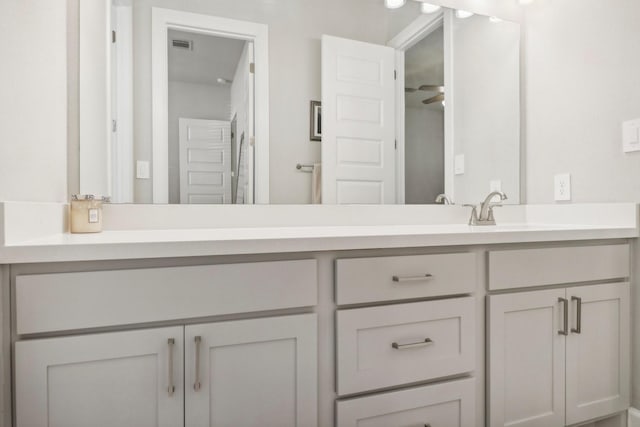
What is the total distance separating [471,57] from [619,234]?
3.33ft

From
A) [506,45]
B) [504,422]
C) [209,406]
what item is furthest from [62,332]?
[506,45]

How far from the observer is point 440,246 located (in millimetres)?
1146

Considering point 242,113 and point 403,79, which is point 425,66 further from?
point 242,113

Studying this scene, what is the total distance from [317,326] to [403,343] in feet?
0.86

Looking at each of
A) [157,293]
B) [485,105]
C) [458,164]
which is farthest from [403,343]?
[485,105]

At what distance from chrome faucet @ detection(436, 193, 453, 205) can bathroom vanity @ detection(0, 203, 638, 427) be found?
53 centimetres

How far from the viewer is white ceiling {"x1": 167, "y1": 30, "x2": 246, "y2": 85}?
1.41 metres

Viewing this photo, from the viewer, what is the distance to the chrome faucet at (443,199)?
5.73 ft

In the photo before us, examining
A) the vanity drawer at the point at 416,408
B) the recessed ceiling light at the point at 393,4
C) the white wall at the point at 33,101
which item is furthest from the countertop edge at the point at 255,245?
the recessed ceiling light at the point at 393,4

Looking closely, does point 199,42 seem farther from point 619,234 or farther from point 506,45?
point 619,234

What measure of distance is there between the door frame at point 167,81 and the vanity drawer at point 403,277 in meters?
0.59

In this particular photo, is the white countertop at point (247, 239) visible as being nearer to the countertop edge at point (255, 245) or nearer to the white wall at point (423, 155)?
the countertop edge at point (255, 245)

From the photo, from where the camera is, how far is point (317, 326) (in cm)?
102

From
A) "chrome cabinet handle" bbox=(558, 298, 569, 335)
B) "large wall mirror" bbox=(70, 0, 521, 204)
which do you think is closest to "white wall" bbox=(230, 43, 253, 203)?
"large wall mirror" bbox=(70, 0, 521, 204)
